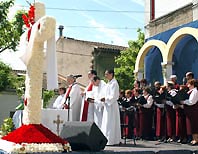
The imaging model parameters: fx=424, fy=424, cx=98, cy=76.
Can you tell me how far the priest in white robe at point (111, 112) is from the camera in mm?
9016

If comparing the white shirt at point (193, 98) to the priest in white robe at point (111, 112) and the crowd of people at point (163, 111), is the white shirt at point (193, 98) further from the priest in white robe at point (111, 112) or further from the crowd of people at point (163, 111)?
the priest in white robe at point (111, 112)

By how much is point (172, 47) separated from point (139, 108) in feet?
10.3

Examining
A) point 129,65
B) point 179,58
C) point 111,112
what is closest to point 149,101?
point 111,112

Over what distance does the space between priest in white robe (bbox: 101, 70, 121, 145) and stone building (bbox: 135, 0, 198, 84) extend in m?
3.59

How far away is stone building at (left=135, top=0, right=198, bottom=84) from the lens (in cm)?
1238

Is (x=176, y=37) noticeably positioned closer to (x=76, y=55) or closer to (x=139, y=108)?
(x=139, y=108)

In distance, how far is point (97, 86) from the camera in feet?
31.6

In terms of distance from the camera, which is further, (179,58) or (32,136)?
(179,58)

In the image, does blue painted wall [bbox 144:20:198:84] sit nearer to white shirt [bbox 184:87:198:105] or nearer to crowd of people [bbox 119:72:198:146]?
crowd of people [bbox 119:72:198:146]

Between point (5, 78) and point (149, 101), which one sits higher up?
point (5, 78)

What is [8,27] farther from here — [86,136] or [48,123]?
[86,136]

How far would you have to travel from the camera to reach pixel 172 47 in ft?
42.4

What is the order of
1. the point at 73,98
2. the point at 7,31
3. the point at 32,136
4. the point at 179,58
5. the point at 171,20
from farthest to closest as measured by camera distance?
the point at 7,31
the point at 171,20
the point at 179,58
the point at 73,98
the point at 32,136

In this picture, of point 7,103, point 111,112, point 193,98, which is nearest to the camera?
point 193,98
